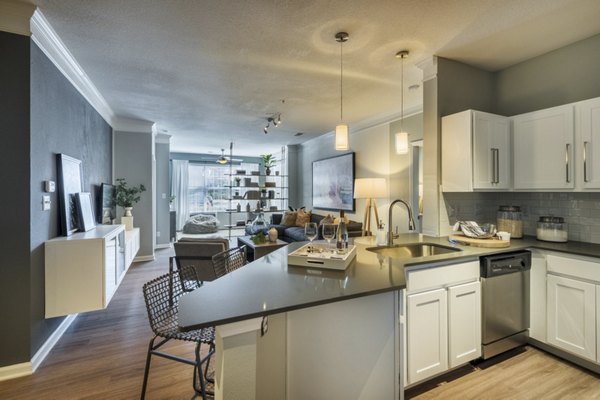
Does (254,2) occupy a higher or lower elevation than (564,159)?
higher

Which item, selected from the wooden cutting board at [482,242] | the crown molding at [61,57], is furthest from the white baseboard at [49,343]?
the wooden cutting board at [482,242]

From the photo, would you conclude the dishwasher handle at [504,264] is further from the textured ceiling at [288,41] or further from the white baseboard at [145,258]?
the white baseboard at [145,258]

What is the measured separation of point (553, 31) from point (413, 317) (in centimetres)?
269

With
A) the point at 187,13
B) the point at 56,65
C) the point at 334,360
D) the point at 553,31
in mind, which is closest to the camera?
the point at 334,360

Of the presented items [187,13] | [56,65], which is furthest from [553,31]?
[56,65]

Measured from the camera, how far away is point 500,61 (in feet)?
9.61

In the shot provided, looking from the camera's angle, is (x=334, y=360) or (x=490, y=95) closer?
(x=334, y=360)

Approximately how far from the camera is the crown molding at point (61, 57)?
7.25 ft

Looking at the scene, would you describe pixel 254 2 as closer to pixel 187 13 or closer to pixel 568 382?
pixel 187 13

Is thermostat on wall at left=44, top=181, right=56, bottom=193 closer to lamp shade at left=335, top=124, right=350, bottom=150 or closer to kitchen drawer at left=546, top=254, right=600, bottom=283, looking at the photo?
lamp shade at left=335, top=124, right=350, bottom=150

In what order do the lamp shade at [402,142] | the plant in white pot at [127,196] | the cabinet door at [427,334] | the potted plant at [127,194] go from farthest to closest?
1. the potted plant at [127,194]
2. the plant in white pot at [127,196]
3. the lamp shade at [402,142]
4. the cabinet door at [427,334]

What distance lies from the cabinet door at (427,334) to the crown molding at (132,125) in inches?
219

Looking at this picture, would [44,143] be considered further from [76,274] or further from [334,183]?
[334,183]

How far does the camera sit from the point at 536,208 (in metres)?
2.89
